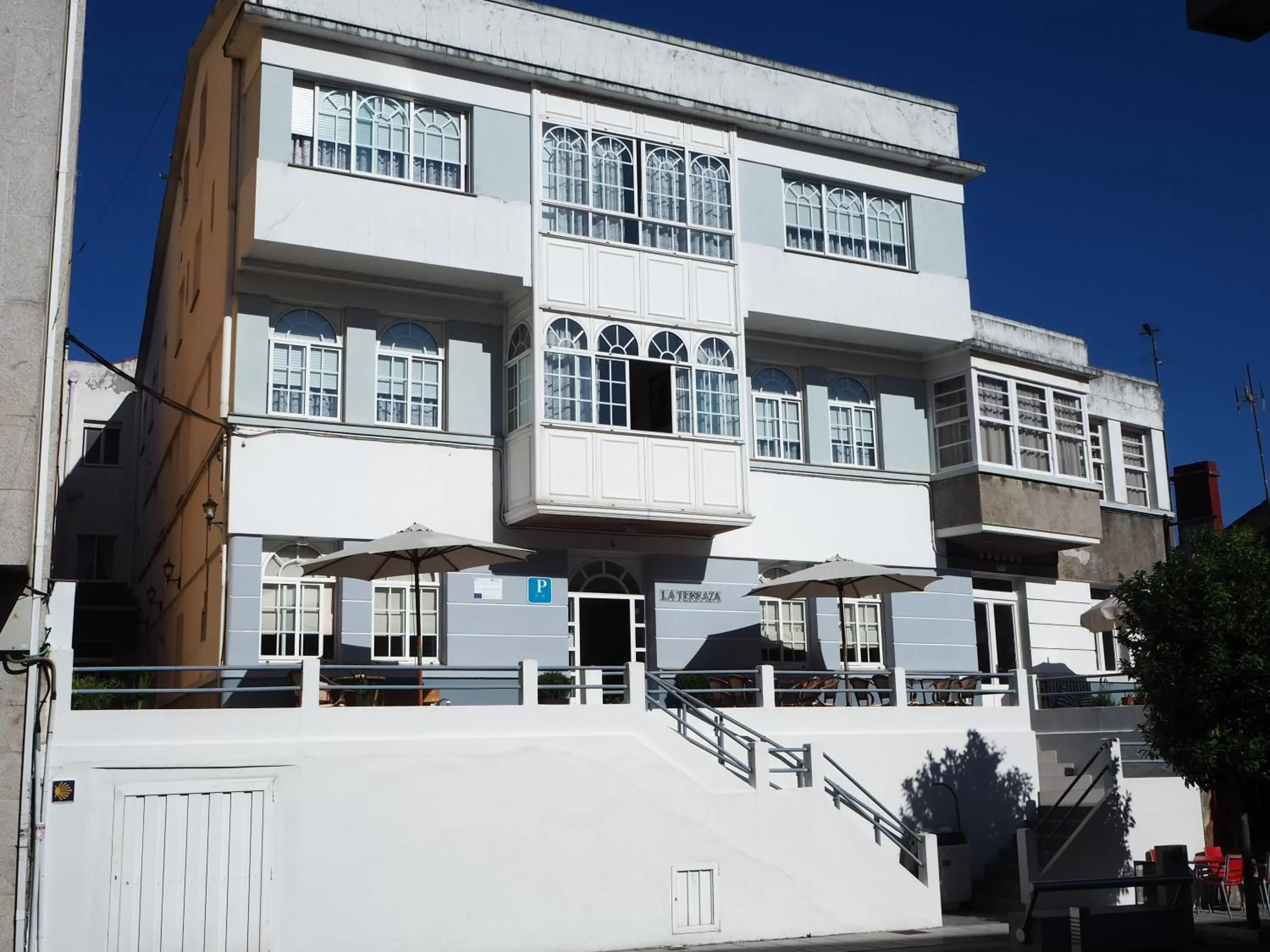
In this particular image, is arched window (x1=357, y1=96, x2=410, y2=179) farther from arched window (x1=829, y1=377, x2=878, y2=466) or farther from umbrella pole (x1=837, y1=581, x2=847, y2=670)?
umbrella pole (x1=837, y1=581, x2=847, y2=670)

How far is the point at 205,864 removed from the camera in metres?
13.7

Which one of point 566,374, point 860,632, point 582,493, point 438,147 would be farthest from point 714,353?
point 860,632

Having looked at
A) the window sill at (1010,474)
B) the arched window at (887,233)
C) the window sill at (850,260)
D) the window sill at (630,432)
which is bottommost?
the window sill at (1010,474)

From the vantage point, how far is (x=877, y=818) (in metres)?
16.7

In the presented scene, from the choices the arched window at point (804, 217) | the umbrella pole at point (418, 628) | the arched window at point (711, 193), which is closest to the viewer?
the umbrella pole at point (418, 628)

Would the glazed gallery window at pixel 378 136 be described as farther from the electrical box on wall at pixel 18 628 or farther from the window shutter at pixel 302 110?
the electrical box on wall at pixel 18 628

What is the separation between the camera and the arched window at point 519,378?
19.5m

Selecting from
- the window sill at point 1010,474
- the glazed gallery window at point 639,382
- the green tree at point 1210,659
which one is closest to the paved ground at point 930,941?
the green tree at point 1210,659

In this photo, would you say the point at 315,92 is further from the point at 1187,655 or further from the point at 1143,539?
the point at 1143,539

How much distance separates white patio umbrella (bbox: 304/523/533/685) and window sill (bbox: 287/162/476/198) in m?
5.01

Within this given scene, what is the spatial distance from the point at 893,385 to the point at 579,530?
683 cm

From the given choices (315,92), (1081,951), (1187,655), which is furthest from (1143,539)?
(315,92)

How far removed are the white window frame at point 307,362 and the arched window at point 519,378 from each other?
2.47m

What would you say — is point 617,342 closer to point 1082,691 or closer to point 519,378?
point 519,378
